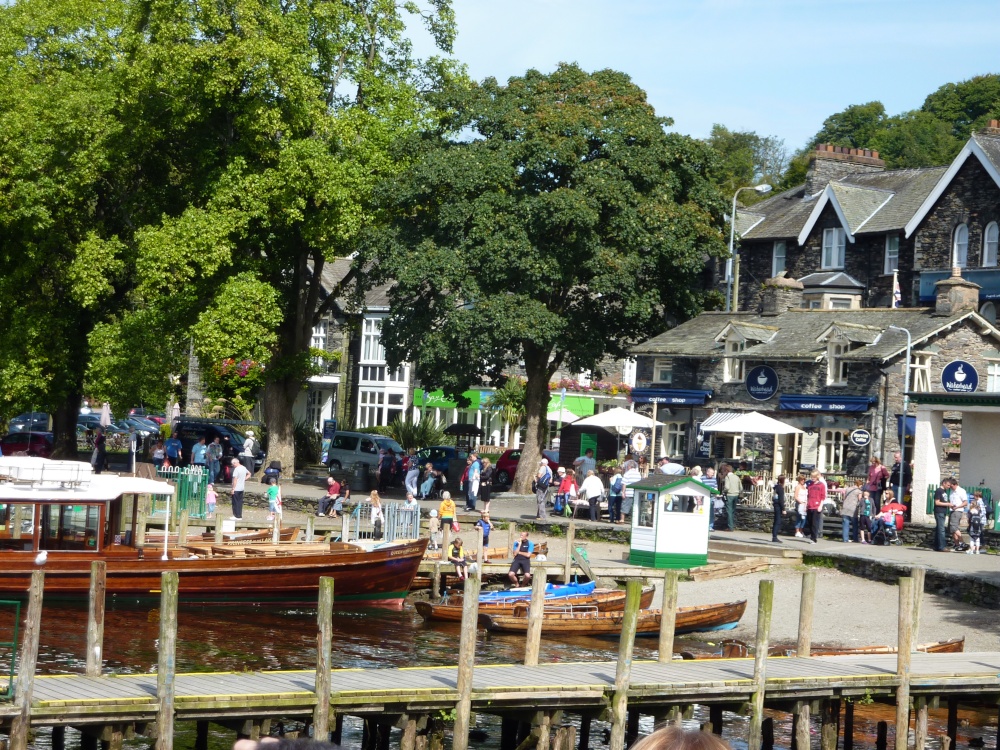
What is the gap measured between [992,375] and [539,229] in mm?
14332

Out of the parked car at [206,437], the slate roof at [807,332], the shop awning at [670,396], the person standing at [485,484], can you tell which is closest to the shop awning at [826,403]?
the slate roof at [807,332]

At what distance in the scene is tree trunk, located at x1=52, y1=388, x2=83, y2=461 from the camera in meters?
49.8

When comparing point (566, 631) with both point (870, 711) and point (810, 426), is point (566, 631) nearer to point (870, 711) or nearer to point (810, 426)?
point (870, 711)

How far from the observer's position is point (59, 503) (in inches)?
1081

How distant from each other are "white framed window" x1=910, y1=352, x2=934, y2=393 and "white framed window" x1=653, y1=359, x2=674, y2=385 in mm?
8271

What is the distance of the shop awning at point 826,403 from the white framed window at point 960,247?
43.9ft

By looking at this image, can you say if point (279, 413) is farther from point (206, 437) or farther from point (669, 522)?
point (669, 522)

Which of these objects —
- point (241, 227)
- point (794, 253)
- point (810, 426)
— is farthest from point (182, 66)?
point (794, 253)

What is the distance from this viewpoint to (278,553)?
30.5 metres

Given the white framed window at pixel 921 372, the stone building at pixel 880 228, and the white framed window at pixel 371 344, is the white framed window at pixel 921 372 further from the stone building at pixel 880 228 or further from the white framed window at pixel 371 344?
the white framed window at pixel 371 344

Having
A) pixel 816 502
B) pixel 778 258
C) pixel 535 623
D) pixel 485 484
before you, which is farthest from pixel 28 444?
pixel 535 623

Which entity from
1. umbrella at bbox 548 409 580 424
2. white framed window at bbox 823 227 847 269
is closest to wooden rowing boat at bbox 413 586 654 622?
white framed window at bbox 823 227 847 269

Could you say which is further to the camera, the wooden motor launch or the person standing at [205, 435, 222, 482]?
the person standing at [205, 435, 222, 482]

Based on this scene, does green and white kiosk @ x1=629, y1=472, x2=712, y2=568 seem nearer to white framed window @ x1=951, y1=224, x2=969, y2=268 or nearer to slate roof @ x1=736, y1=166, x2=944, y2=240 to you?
white framed window @ x1=951, y1=224, x2=969, y2=268
